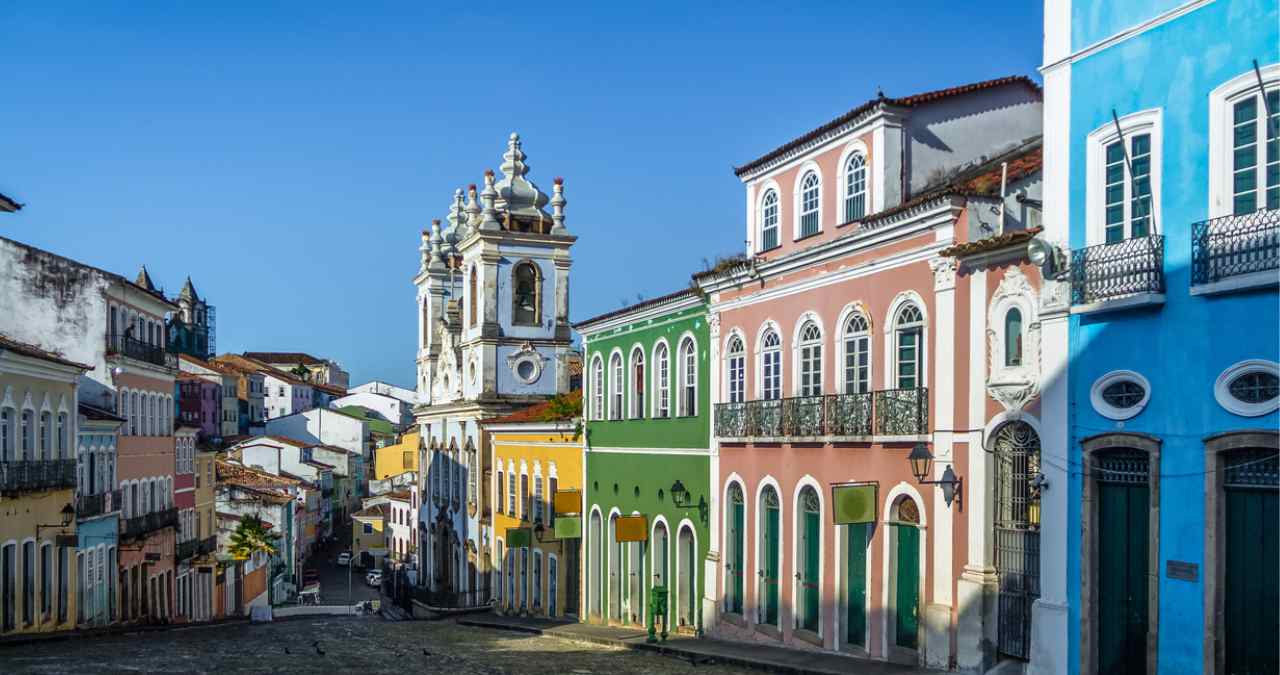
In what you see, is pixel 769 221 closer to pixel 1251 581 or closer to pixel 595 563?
pixel 1251 581

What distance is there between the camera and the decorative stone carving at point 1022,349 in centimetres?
1617

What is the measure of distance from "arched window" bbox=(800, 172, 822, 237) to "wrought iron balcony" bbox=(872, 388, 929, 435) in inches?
146

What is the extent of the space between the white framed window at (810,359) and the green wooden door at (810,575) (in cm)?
200

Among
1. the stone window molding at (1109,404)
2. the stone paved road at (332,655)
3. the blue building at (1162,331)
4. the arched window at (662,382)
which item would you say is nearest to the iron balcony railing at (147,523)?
the stone paved road at (332,655)

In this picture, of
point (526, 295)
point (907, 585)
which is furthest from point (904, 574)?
point (526, 295)

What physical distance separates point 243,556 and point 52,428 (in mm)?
23238

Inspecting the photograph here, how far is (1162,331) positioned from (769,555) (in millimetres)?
10252

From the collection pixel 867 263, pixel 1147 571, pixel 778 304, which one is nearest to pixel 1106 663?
pixel 1147 571

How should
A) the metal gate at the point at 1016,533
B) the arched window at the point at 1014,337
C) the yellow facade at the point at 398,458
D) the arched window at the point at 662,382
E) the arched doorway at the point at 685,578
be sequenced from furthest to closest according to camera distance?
the yellow facade at the point at 398,458, the arched window at the point at 662,382, the arched doorway at the point at 685,578, the arched window at the point at 1014,337, the metal gate at the point at 1016,533

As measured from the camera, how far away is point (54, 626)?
29500mm

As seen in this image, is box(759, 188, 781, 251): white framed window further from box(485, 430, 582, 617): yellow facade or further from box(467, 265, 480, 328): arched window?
box(467, 265, 480, 328): arched window

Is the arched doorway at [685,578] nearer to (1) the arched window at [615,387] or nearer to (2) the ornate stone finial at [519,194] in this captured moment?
(1) the arched window at [615,387]

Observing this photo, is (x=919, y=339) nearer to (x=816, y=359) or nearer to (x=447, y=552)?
(x=816, y=359)

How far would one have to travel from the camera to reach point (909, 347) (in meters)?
19.0
